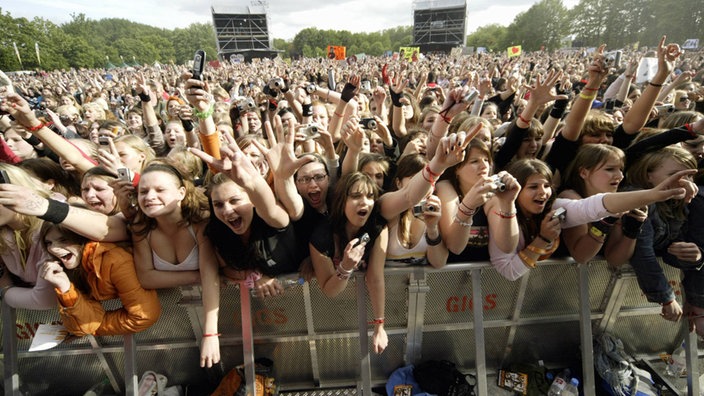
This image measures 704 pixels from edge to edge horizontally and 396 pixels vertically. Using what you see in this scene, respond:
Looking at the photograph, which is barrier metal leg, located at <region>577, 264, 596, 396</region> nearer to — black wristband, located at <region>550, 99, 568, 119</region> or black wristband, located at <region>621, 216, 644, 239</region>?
black wristband, located at <region>621, 216, 644, 239</region>

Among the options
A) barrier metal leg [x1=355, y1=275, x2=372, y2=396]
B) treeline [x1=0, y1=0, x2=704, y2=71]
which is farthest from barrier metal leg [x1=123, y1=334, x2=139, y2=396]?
treeline [x1=0, y1=0, x2=704, y2=71]

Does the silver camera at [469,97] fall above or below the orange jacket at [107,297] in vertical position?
above

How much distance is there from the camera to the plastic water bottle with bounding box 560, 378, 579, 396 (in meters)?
2.67

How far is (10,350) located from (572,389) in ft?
14.7

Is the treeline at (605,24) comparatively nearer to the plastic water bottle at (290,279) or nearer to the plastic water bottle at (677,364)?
the plastic water bottle at (677,364)

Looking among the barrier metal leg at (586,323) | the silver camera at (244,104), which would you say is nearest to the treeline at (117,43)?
the silver camera at (244,104)

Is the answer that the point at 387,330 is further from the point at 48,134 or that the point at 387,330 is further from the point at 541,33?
the point at 541,33

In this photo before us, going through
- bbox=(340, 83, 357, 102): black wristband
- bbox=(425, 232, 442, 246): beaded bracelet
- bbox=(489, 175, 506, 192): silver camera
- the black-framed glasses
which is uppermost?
bbox=(340, 83, 357, 102): black wristband

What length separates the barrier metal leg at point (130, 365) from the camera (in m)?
2.42

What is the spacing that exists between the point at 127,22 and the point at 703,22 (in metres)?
156

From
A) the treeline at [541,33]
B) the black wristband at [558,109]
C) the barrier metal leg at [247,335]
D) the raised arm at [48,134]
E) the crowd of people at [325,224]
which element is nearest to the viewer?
the crowd of people at [325,224]

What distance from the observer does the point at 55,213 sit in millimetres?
1828

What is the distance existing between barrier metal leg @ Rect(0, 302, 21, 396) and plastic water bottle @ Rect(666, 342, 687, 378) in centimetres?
550

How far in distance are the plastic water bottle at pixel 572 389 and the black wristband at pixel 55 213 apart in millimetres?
3877
